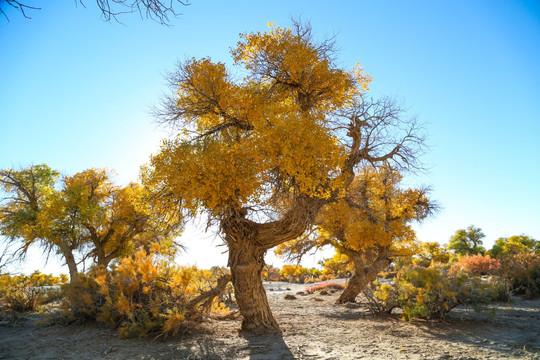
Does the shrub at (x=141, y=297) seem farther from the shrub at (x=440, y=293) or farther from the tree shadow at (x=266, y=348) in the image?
the shrub at (x=440, y=293)

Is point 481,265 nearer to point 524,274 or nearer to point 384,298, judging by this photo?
point 524,274

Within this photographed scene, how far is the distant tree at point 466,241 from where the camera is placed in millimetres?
29250

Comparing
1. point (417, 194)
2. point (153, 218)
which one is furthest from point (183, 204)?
point (417, 194)

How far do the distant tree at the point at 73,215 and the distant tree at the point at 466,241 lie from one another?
25.2 metres

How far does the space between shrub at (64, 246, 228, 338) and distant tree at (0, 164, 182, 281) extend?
307 inches

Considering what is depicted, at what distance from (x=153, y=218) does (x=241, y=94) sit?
4028 mm

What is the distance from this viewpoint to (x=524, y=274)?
531 inches

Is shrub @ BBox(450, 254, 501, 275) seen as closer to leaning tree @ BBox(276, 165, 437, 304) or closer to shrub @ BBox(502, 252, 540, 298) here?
shrub @ BBox(502, 252, 540, 298)

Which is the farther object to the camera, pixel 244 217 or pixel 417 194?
pixel 417 194

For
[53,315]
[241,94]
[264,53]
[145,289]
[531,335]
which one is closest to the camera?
[531,335]

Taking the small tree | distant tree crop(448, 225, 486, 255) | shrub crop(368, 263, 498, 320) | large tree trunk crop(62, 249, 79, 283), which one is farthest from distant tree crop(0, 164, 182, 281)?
distant tree crop(448, 225, 486, 255)

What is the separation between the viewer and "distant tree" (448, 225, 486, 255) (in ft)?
96.0

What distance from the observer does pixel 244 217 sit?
320 inches

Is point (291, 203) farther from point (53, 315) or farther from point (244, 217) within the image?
point (53, 315)
